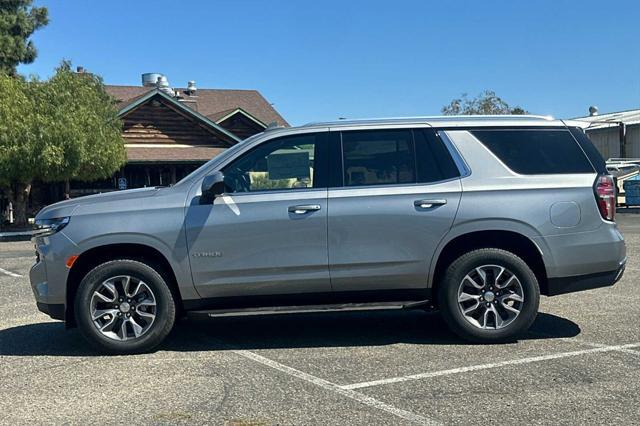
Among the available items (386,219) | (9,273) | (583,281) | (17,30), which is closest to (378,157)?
(386,219)

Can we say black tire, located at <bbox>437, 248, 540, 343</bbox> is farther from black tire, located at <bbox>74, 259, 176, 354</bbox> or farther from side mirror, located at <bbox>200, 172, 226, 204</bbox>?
black tire, located at <bbox>74, 259, 176, 354</bbox>

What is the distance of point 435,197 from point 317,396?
2079 mm

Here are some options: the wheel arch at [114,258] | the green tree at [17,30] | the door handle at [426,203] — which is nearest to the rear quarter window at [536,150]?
the door handle at [426,203]

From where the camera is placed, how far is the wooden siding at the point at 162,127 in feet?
91.8

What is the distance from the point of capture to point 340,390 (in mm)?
4598

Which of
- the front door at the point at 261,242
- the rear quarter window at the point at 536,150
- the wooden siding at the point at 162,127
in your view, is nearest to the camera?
the front door at the point at 261,242

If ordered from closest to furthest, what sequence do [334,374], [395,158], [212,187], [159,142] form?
[334,374] → [212,187] → [395,158] → [159,142]

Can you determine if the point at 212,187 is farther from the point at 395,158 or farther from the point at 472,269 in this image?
the point at 472,269

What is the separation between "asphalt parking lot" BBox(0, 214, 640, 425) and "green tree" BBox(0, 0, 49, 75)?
3247 centimetres

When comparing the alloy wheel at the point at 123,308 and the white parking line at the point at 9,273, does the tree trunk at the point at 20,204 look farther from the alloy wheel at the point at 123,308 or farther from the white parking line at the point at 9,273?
the alloy wheel at the point at 123,308

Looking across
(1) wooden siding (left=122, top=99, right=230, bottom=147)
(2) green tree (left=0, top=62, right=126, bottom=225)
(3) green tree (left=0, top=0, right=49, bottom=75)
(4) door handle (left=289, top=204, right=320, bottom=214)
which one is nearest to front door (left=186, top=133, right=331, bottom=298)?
(4) door handle (left=289, top=204, right=320, bottom=214)

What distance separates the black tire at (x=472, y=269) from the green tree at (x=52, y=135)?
17071 mm

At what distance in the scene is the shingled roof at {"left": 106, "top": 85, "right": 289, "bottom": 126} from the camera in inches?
1362

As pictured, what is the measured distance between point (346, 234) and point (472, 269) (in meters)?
1.15
